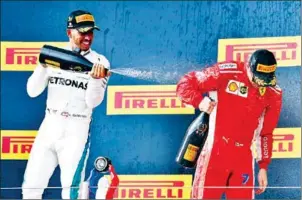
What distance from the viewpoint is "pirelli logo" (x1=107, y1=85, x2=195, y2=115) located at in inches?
171

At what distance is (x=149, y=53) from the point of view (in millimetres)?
4398

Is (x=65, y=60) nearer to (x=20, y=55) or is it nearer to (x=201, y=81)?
(x=20, y=55)

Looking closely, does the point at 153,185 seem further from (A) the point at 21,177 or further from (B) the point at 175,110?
(A) the point at 21,177

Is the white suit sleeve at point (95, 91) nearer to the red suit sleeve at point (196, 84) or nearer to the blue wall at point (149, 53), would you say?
the blue wall at point (149, 53)

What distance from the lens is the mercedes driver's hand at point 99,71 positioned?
4352 mm

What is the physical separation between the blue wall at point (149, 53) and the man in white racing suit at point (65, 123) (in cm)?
4

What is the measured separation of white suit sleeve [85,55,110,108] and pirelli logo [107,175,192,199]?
15.1 inches

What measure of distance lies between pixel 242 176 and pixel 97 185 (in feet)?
2.28

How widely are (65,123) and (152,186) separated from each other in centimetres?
52

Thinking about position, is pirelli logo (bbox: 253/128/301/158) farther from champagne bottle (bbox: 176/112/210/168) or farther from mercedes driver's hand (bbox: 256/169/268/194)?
champagne bottle (bbox: 176/112/210/168)

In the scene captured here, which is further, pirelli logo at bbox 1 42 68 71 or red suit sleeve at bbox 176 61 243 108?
pirelli logo at bbox 1 42 68 71

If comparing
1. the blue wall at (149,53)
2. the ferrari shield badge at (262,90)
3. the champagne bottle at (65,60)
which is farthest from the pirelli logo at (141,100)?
the ferrari shield badge at (262,90)

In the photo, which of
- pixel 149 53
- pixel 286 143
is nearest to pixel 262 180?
pixel 286 143

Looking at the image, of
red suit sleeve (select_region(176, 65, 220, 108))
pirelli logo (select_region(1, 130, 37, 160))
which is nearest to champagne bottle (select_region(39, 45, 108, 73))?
pirelli logo (select_region(1, 130, 37, 160))
